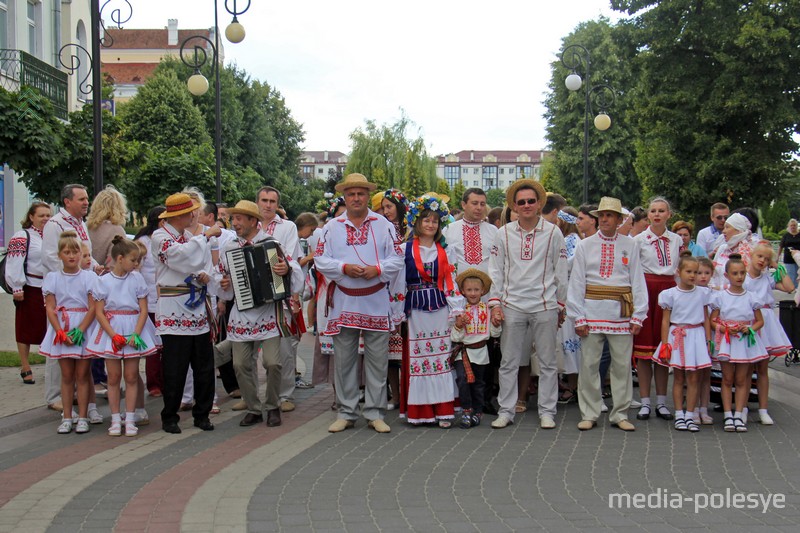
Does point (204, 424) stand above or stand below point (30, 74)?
below

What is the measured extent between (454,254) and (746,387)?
10.1 feet

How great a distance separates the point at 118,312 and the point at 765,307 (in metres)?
5.94

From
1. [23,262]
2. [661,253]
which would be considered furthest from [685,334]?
[23,262]

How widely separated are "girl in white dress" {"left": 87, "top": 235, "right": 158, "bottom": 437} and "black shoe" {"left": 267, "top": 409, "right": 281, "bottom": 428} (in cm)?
119

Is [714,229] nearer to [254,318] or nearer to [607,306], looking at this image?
[607,306]

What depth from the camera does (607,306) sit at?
335 inches

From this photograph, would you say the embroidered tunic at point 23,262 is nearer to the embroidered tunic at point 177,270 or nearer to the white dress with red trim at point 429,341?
the embroidered tunic at point 177,270

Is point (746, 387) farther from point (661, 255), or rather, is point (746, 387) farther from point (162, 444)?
point (162, 444)

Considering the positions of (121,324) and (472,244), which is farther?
(472,244)

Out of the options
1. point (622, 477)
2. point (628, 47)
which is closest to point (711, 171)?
point (628, 47)

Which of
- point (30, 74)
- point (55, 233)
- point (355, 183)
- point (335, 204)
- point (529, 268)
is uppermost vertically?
point (30, 74)

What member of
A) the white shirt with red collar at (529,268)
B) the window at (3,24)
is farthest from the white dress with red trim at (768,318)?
the window at (3,24)

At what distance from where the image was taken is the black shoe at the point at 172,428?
27.1 feet

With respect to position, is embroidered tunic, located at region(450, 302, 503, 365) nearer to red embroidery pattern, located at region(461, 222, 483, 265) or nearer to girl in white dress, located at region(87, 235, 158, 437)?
red embroidery pattern, located at region(461, 222, 483, 265)
